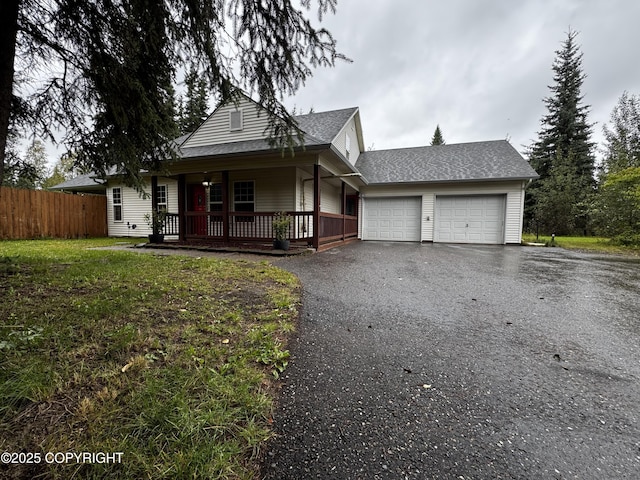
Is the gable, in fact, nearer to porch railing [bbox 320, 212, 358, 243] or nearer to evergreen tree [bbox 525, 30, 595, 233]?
porch railing [bbox 320, 212, 358, 243]

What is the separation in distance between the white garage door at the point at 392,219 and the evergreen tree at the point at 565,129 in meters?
12.0

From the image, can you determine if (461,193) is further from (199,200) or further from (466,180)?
(199,200)

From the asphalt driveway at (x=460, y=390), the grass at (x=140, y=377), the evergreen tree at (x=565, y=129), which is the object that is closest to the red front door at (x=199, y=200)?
the grass at (x=140, y=377)

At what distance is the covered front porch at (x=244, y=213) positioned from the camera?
888cm

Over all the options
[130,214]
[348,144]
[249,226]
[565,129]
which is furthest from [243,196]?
[565,129]

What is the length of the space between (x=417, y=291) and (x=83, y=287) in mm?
4517

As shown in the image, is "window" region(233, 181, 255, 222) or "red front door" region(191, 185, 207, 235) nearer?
"window" region(233, 181, 255, 222)

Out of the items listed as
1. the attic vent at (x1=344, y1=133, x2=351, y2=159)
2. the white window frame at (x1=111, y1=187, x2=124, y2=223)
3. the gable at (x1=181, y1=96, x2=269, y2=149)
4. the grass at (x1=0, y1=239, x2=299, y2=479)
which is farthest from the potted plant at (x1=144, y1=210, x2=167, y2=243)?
the attic vent at (x1=344, y1=133, x2=351, y2=159)

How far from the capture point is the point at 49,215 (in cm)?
1147

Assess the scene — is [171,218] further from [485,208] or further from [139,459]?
[485,208]

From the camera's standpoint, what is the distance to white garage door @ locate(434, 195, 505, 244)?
12258 mm

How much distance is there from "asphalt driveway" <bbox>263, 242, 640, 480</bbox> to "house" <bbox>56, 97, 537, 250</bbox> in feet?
18.1

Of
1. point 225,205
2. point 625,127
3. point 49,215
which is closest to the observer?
point 225,205

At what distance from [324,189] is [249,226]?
12.4 feet
